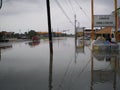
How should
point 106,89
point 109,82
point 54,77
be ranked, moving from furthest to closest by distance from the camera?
point 54,77 → point 109,82 → point 106,89

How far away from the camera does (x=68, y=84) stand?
7.89m

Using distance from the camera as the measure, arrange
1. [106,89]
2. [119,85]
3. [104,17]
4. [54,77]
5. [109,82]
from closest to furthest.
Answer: [106,89]
[119,85]
[109,82]
[54,77]
[104,17]

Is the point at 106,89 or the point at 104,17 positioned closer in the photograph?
the point at 106,89

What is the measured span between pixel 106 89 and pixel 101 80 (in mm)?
1501

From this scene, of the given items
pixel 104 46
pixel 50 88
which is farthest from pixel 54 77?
pixel 104 46

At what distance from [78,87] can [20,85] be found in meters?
1.99

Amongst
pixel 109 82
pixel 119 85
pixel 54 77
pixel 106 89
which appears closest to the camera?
pixel 106 89

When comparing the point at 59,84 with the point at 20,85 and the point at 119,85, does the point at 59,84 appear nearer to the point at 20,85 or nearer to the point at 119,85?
the point at 20,85

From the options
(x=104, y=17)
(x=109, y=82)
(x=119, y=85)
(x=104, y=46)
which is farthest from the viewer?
(x=104, y=17)

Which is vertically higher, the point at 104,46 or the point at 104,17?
the point at 104,17

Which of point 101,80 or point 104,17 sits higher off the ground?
point 104,17

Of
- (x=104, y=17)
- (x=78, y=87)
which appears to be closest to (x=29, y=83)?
(x=78, y=87)

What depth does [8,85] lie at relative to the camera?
25.9 feet

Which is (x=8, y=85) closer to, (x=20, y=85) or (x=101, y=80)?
(x=20, y=85)
